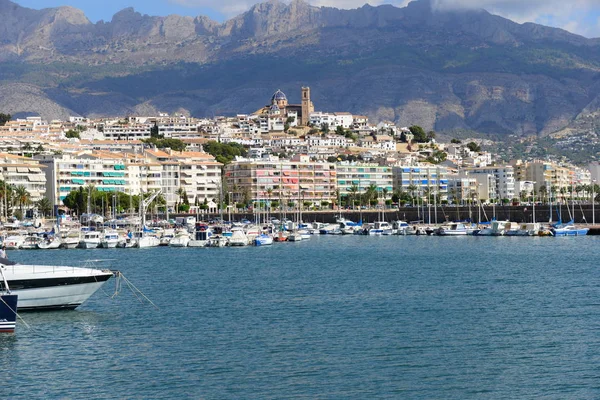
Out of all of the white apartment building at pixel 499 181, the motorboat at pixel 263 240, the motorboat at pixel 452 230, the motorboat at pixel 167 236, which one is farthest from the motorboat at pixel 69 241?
the white apartment building at pixel 499 181

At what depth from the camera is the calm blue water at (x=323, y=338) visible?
31.2 meters

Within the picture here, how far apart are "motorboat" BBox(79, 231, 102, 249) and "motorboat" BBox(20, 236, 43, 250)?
3.52 meters

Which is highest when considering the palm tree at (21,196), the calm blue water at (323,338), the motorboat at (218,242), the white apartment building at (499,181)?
the white apartment building at (499,181)

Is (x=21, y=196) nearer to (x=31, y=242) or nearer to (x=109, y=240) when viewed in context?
(x=31, y=242)

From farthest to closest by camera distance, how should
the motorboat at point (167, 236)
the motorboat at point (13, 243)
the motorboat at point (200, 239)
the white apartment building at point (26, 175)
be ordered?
the white apartment building at point (26, 175), the motorboat at point (167, 236), the motorboat at point (200, 239), the motorboat at point (13, 243)

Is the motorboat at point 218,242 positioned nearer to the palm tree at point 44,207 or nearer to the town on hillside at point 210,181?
the town on hillside at point 210,181

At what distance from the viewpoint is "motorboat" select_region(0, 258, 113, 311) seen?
41.4 meters

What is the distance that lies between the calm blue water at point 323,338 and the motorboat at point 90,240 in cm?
2819

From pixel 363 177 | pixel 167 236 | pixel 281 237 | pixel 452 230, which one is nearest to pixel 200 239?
pixel 167 236

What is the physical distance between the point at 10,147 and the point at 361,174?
182ft

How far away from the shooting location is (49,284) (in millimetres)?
42094

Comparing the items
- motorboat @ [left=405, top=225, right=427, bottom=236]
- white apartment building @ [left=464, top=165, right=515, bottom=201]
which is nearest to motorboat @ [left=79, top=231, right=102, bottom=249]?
motorboat @ [left=405, top=225, right=427, bottom=236]

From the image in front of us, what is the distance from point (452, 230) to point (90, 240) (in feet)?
125

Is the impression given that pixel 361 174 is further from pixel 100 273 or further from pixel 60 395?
pixel 60 395
